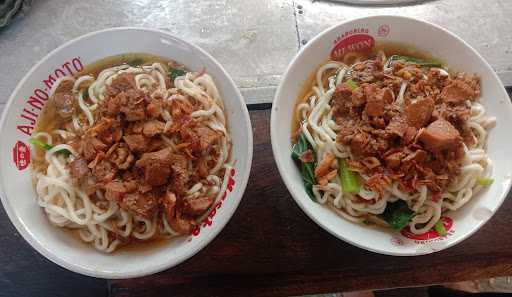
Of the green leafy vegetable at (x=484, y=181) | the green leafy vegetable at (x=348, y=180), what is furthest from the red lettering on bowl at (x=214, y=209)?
the green leafy vegetable at (x=484, y=181)

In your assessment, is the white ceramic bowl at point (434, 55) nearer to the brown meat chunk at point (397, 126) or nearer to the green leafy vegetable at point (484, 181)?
the green leafy vegetable at point (484, 181)

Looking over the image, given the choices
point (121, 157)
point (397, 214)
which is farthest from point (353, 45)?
point (121, 157)

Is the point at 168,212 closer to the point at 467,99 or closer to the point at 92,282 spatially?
the point at 92,282

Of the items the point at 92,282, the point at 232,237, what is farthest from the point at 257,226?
the point at 92,282

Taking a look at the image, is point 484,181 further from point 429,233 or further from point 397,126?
point 397,126

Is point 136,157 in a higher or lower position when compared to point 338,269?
higher
